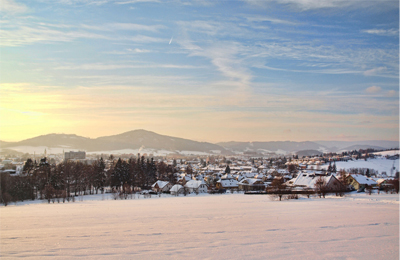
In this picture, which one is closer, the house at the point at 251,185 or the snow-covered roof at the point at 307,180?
the snow-covered roof at the point at 307,180

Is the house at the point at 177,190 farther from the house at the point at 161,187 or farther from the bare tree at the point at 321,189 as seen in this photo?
the bare tree at the point at 321,189

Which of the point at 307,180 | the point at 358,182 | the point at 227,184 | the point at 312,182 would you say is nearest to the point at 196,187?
the point at 227,184

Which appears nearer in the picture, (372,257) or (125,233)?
(372,257)

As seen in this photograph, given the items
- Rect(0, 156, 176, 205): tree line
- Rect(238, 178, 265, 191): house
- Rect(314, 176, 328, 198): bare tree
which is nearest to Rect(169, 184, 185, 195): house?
Rect(0, 156, 176, 205): tree line

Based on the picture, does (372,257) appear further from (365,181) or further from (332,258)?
(365,181)

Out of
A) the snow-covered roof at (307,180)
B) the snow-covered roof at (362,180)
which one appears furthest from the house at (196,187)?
the snow-covered roof at (362,180)

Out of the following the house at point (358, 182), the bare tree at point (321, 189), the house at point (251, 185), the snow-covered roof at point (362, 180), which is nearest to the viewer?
the bare tree at point (321, 189)

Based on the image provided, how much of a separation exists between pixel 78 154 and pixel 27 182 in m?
115

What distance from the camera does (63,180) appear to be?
43562 mm

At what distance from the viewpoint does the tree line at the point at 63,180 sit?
35875 millimetres

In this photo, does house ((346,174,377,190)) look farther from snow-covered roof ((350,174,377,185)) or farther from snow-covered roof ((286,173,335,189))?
snow-covered roof ((286,173,335,189))

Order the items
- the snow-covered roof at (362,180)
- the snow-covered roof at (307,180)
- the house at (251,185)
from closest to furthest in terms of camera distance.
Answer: the snow-covered roof at (307,180), the snow-covered roof at (362,180), the house at (251,185)

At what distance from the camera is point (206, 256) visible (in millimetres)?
7230

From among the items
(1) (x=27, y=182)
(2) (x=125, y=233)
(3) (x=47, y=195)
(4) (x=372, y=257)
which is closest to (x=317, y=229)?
(4) (x=372, y=257)
